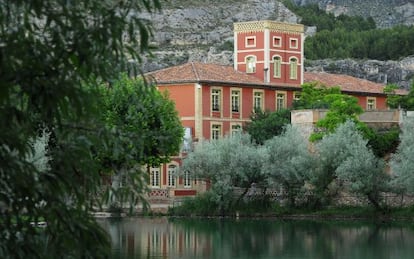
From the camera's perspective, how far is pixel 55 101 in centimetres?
1281

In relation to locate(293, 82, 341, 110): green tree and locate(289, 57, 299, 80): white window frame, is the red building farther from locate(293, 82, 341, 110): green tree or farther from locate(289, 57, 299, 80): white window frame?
locate(293, 82, 341, 110): green tree

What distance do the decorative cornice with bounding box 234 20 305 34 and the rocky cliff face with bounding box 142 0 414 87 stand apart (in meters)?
39.8

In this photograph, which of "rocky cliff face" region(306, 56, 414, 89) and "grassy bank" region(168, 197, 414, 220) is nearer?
"grassy bank" region(168, 197, 414, 220)

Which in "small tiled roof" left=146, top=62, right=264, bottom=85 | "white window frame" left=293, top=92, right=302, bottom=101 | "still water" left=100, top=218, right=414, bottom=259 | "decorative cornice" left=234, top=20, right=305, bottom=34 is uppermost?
"decorative cornice" left=234, top=20, right=305, bottom=34

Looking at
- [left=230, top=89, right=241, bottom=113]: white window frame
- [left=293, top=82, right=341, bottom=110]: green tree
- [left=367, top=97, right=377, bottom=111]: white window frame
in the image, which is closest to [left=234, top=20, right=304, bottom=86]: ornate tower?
[left=293, top=82, right=341, bottom=110]: green tree

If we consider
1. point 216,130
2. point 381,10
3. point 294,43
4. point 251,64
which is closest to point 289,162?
point 216,130

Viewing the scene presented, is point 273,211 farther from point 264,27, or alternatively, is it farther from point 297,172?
point 264,27

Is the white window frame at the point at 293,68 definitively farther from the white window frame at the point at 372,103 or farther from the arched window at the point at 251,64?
the white window frame at the point at 372,103

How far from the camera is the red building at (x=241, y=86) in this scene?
78.3 m

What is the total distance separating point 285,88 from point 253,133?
27.5 feet

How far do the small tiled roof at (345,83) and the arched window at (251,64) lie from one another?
13.0 ft

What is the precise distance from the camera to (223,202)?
211 ft

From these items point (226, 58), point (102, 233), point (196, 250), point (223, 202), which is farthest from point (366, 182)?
point (226, 58)

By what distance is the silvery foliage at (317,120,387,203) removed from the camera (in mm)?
59562
